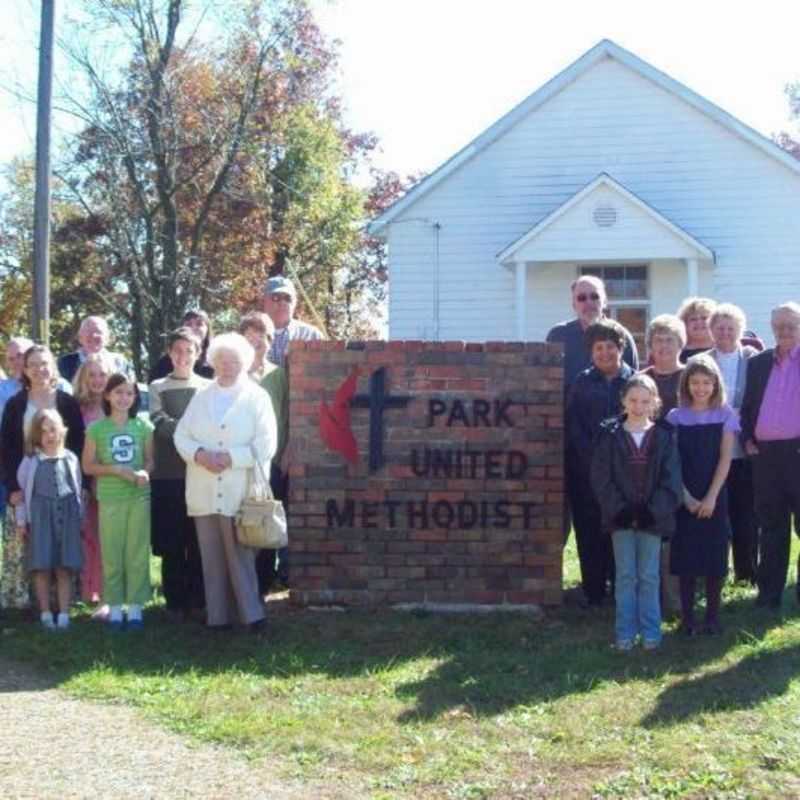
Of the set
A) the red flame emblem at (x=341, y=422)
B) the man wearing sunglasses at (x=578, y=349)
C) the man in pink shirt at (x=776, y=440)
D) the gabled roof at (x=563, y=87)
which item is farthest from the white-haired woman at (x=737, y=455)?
the gabled roof at (x=563, y=87)

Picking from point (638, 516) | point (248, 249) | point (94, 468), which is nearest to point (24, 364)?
point (94, 468)

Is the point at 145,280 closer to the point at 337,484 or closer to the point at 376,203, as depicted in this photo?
the point at 376,203

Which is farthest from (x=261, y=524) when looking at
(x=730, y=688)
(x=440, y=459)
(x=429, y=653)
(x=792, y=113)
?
(x=792, y=113)

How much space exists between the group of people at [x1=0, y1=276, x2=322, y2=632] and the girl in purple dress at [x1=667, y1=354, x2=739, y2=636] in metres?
2.29

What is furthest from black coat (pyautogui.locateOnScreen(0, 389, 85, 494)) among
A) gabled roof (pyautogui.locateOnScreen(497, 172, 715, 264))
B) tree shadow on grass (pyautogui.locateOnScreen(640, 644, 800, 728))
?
gabled roof (pyautogui.locateOnScreen(497, 172, 715, 264))

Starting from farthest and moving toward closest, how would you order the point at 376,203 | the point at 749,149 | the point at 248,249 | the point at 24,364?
the point at 376,203
the point at 248,249
the point at 749,149
the point at 24,364

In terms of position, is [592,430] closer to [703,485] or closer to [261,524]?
[703,485]

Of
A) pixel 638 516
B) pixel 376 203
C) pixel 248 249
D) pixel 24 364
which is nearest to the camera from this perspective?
pixel 638 516

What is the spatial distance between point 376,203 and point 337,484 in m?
32.6

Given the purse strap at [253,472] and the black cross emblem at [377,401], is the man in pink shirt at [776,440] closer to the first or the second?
the black cross emblem at [377,401]

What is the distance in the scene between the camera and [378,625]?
7.42 metres

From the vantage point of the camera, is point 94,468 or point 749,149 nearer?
point 94,468

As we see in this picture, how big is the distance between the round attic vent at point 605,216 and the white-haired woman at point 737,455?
10436 millimetres

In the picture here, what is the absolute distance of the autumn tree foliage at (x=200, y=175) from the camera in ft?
90.5
